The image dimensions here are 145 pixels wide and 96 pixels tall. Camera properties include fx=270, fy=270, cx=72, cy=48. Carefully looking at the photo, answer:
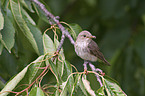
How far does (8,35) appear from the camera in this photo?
2.32 metres

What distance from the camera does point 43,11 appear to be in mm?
2797

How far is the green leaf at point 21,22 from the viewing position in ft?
7.80

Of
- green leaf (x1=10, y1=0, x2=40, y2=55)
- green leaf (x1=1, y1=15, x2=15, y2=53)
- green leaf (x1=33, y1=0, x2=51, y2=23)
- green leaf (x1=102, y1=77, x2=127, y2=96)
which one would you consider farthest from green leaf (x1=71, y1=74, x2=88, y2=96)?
green leaf (x1=33, y1=0, x2=51, y2=23)

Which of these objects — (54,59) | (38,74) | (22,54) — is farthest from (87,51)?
(38,74)

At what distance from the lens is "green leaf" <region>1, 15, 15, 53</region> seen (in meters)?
2.25

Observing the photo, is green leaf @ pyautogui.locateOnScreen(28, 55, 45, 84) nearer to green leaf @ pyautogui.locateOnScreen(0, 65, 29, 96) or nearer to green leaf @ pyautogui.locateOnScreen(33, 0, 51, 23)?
green leaf @ pyautogui.locateOnScreen(0, 65, 29, 96)

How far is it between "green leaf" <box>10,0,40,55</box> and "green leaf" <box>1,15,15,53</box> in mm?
88

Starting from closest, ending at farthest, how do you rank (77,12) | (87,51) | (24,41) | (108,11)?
(24,41) < (87,51) < (108,11) < (77,12)

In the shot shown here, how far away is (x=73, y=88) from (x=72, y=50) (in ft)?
8.86

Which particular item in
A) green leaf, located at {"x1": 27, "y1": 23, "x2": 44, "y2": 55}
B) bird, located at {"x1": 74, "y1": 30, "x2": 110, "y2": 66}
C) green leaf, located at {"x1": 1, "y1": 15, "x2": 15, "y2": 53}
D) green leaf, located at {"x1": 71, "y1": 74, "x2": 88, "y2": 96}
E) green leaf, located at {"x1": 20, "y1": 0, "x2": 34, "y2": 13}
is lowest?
green leaf, located at {"x1": 71, "y1": 74, "x2": 88, "y2": 96}

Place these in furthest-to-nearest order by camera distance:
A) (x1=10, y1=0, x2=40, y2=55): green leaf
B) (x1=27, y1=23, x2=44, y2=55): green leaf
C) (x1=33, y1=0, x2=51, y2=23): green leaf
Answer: (x1=33, y1=0, x2=51, y2=23): green leaf → (x1=27, y1=23, x2=44, y2=55): green leaf → (x1=10, y1=0, x2=40, y2=55): green leaf

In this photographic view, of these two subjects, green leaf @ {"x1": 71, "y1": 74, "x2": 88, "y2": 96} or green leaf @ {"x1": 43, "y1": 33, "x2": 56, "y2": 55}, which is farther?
green leaf @ {"x1": 43, "y1": 33, "x2": 56, "y2": 55}

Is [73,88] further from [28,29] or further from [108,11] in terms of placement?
[108,11]

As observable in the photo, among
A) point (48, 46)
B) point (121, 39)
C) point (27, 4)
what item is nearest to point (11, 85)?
point (48, 46)
